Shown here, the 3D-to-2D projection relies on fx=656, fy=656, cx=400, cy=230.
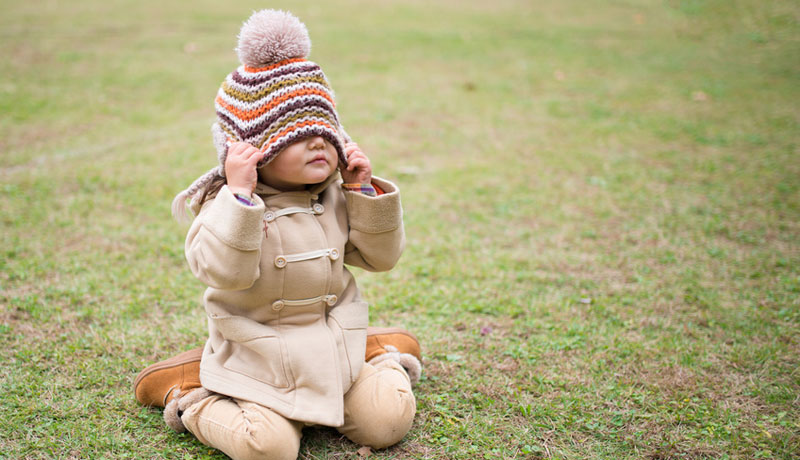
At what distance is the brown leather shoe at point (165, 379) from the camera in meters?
2.57

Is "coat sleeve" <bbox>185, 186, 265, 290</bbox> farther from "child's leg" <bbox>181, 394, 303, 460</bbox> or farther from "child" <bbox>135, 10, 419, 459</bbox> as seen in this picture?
"child's leg" <bbox>181, 394, 303, 460</bbox>

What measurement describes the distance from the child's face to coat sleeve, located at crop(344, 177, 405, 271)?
0.18 metres

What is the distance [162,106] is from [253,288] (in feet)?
18.5

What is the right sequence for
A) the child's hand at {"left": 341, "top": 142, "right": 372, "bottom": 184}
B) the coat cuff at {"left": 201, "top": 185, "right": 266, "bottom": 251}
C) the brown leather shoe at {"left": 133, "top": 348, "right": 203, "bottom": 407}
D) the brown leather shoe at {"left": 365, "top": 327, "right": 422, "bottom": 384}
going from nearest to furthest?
1. the coat cuff at {"left": 201, "top": 185, "right": 266, "bottom": 251}
2. the child's hand at {"left": 341, "top": 142, "right": 372, "bottom": 184}
3. the brown leather shoe at {"left": 133, "top": 348, "right": 203, "bottom": 407}
4. the brown leather shoe at {"left": 365, "top": 327, "right": 422, "bottom": 384}

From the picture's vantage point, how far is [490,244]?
14.4 feet

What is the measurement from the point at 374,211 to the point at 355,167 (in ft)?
0.59

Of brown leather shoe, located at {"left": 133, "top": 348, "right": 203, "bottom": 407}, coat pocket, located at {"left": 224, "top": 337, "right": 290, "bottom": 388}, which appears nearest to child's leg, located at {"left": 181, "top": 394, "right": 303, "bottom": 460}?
coat pocket, located at {"left": 224, "top": 337, "right": 290, "bottom": 388}

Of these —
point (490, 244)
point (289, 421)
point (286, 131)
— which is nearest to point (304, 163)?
point (286, 131)

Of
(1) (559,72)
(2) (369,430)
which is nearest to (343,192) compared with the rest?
(2) (369,430)

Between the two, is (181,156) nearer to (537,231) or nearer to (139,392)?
(537,231)

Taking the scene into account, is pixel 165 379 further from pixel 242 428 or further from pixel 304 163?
pixel 304 163

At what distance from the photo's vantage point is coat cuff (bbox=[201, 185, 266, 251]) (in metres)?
2.10

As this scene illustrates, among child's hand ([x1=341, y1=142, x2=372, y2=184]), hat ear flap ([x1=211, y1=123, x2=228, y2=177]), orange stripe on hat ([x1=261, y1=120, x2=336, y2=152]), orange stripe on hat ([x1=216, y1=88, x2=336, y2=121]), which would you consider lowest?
child's hand ([x1=341, y1=142, x2=372, y2=184])

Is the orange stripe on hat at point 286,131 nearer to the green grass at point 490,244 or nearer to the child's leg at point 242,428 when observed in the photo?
the child's leg at point 242,428
